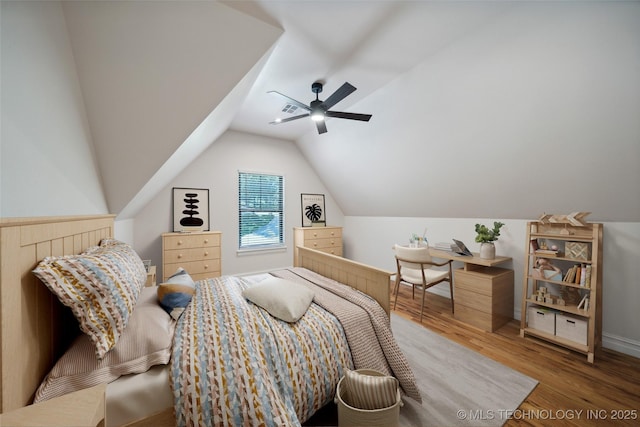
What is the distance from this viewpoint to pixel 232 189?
4348 mm

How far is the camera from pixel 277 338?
133 cm

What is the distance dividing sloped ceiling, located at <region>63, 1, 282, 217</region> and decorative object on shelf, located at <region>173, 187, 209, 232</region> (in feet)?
5.97

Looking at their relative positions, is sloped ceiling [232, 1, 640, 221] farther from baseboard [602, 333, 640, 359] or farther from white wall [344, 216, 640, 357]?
baseboard [602, 333, 640, 359]

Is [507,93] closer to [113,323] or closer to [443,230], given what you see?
[443,230]

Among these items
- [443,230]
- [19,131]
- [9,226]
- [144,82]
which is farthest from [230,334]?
[443,230]

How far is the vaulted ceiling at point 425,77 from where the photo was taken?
59.8 inches

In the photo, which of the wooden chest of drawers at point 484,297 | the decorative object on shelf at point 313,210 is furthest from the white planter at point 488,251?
the decorative object on shelf at point 313,210

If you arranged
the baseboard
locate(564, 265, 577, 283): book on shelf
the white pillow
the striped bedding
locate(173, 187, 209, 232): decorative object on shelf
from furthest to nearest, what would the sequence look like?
locate(173, 187, 209, 232): decorative object on shelf
locate(564, 265, 577, 283): book on shelf
the baseboard
the white pillow
the striped bedding

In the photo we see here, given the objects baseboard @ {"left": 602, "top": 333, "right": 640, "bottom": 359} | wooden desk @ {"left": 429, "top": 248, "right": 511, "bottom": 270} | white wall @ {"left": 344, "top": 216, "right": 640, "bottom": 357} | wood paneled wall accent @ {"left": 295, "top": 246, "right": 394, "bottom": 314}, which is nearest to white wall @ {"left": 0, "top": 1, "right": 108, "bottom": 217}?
wood paneled wall accent @ {"left": 295, "top": 246, "right": 394, "bottom": 314}

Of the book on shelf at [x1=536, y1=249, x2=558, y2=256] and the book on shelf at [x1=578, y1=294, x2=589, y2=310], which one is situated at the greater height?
the book on shelf at [x1=536, y1=249, x2=558, y2=256]

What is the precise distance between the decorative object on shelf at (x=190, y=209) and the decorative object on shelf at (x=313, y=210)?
6.32ft

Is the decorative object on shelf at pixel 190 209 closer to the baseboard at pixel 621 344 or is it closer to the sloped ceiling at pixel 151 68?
the sloped ceiling at pixel 151 68

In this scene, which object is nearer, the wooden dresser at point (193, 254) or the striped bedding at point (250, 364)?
the striped bedding at point (250, 364)

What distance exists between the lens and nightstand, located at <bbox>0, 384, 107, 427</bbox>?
531 millimetres
